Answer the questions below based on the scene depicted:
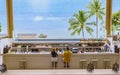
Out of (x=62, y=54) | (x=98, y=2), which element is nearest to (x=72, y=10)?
(x=98, y=2)

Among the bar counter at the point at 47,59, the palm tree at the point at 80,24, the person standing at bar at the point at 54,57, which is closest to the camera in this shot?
the person standing at bar at the point at 54,57

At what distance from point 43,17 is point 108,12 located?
2.97 meters

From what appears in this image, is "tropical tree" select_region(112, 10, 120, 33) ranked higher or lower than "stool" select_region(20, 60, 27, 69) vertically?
higher

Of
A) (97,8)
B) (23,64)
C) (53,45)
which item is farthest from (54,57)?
(97,8)

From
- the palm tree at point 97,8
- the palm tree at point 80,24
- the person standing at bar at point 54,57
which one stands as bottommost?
the person standing at bar at point 54,57

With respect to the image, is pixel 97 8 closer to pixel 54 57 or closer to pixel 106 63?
pixel 106 63

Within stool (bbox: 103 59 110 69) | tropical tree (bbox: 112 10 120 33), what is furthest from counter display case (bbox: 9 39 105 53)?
tropical tree (bbox: 112 10 120 33)

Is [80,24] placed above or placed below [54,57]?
above

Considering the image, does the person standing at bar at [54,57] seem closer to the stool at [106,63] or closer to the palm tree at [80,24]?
the stool at [106,63]

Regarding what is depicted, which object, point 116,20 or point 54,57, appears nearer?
point 54,57

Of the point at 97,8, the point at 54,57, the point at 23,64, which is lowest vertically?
the point at 23,64

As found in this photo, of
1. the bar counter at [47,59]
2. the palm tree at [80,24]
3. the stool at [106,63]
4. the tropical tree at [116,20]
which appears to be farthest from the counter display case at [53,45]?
the palm tree at [80,24]

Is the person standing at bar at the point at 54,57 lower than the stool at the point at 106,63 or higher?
higher

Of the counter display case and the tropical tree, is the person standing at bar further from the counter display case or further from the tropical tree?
the tropical tree
